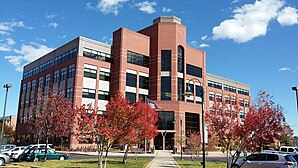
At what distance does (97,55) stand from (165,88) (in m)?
15.5

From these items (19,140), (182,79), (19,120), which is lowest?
(19,140)

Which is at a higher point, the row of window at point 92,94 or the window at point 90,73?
the window at point 90,73

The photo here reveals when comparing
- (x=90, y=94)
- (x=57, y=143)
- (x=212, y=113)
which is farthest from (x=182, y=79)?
(x=212, y=113)

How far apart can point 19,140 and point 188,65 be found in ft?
144

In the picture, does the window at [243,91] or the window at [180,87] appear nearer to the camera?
the window at [180,87]

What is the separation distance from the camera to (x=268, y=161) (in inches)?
665

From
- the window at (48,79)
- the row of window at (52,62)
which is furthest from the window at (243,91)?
the window at (48,79)

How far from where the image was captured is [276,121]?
1711cm

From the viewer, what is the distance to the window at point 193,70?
2508 inches

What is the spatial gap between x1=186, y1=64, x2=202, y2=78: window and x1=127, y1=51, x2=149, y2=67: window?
9259mm

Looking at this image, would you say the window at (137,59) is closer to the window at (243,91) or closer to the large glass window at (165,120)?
the large glass window at (165,120)

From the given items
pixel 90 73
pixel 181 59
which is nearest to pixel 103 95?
pixel 90 73

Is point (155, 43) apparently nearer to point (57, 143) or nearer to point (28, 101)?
point (57, 143)

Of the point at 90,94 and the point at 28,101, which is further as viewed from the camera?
the point at 28,101
